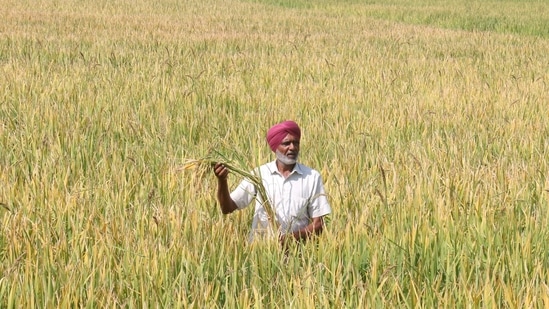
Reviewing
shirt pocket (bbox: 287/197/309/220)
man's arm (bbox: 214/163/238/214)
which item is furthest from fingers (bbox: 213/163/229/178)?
shirt pocket (bbox: 287/197/309/220)

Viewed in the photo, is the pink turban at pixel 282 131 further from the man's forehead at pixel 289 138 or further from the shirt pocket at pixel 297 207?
the shirt pocket at pixel 297 207

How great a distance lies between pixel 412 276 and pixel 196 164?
0.76 metres

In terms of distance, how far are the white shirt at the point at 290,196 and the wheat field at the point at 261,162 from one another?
3.6 inches

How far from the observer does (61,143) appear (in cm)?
438

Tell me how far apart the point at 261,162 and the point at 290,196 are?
53.4 inches

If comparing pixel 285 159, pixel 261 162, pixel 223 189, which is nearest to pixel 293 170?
pixel 285 159

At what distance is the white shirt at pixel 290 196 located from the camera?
261 centimetres

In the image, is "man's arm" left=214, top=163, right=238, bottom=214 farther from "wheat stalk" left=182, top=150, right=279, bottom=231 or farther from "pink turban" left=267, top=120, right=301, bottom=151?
"pink turban" left=267, top=120, right=301, bottom=151

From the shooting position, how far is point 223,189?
2561 millimetres

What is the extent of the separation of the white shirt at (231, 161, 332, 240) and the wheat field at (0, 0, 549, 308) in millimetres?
92

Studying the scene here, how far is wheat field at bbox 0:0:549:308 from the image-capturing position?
226cm

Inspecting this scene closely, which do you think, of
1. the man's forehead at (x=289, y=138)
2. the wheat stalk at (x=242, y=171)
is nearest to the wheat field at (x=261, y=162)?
the wheat stalk at (x=242, y=171)

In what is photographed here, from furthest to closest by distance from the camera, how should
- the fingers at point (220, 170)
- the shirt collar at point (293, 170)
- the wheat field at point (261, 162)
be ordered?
the shirt collar at point (293, 170)
the fingers at point (220, 170)
the wheat field at point (261, 162)

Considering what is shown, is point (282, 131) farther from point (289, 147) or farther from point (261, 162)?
point (261, 162)
